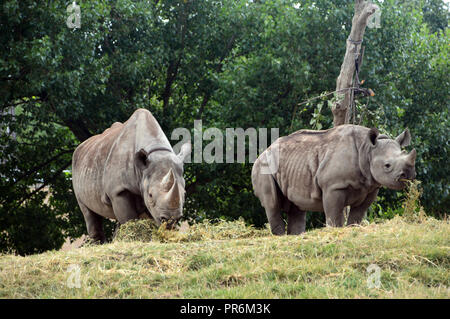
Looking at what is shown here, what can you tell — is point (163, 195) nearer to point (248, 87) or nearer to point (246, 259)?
point (246, 259)

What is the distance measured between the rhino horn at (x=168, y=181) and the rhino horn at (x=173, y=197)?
0.73 feet

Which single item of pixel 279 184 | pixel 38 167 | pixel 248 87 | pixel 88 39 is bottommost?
pixel 38 167

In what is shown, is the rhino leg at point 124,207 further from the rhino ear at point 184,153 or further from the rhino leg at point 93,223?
the rhino leg at point 93,223

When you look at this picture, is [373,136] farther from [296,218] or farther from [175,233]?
[175,233]

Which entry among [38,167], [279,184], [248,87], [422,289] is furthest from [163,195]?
[38,167]

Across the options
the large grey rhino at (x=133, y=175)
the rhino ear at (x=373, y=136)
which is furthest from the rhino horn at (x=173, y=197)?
the rhino ear at (x=373, y=136)

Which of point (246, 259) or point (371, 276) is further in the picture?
point (246, 259)

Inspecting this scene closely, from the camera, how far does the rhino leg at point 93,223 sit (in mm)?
11758

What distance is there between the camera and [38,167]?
1745 centimetres

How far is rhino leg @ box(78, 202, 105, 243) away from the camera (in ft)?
38.6

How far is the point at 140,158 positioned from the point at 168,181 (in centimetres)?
71

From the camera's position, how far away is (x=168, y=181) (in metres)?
9.37

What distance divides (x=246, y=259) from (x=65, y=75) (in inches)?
329
